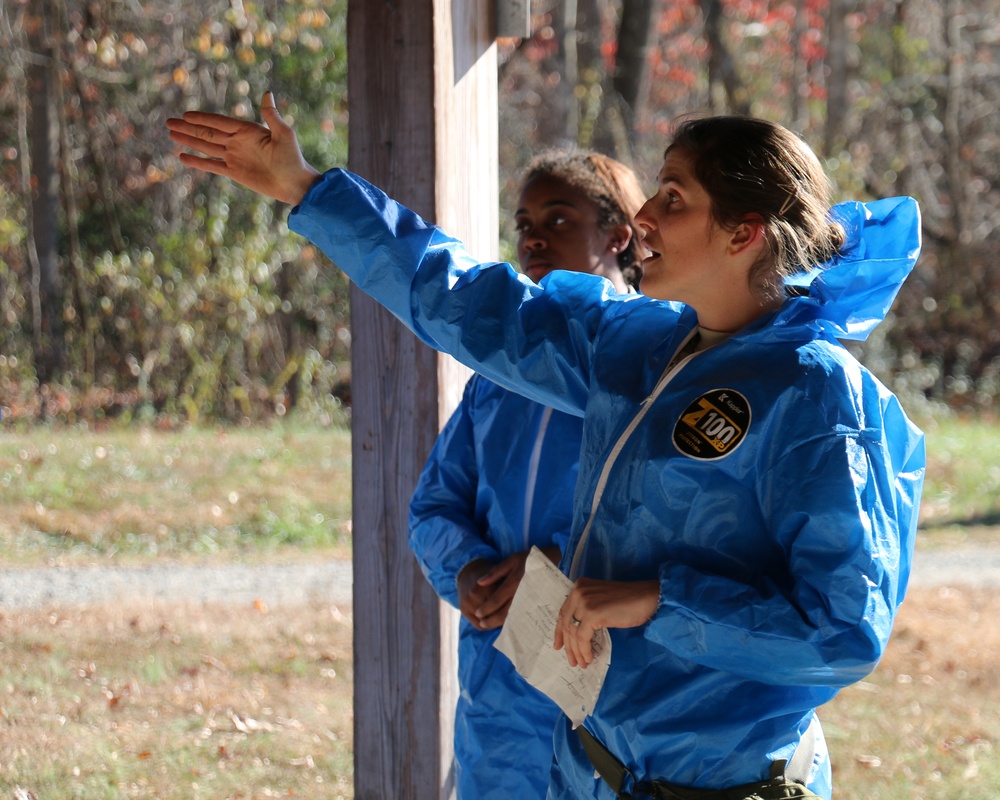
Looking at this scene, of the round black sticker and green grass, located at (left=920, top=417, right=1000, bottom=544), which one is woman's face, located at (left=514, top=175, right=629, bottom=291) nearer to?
the round black sticker

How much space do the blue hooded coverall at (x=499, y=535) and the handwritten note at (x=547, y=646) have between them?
0.41m

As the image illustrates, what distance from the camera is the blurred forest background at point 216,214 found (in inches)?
423

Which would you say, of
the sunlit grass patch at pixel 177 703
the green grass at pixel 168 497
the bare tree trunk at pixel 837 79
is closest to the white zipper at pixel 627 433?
the sunlit grass patch at pixel 177 703

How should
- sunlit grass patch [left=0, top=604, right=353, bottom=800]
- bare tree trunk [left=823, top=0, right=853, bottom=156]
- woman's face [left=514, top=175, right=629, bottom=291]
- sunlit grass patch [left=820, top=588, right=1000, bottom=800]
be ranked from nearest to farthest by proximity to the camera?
1. woman's face [left=514, top=175, right=629, bottom=291]
2. sunlit grass patch [left=0, top=604, right=353, bottom=800]
3. sunlit grass patch [left=820, top=588, right=1000, bottom=800]
4. bare tree trunk [left=823, top=0, right=853, bottom=156]

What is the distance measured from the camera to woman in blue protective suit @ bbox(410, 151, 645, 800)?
2367 mm

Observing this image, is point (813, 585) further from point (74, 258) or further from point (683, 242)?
point (74, 258)

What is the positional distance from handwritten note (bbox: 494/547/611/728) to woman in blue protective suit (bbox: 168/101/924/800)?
0.03 m

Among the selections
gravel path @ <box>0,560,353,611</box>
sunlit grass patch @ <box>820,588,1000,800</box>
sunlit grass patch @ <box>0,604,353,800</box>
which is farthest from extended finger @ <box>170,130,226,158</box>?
gravel path @ <box>0,560,353,611</box>

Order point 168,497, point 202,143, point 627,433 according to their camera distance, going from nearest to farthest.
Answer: point 627,433, point 202,143, point 168,497

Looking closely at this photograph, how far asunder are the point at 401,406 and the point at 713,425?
130 cm

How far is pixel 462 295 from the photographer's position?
6.73 feet

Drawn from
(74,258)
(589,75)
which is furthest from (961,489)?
(74,258)

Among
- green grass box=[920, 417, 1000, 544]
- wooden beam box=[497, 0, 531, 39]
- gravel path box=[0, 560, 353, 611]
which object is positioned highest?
wooden beam box=[497, 0, 531, 39]

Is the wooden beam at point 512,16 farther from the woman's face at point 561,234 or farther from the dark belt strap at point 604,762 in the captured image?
the dark belt strap at point 604,762
